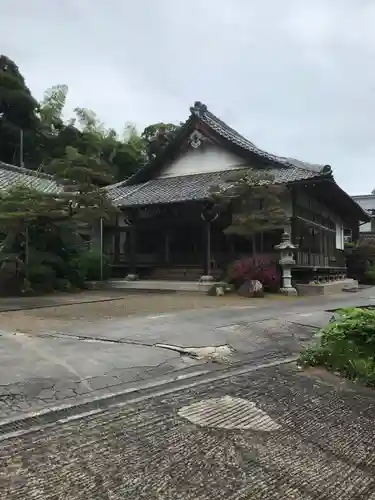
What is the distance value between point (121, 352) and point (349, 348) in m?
2.77

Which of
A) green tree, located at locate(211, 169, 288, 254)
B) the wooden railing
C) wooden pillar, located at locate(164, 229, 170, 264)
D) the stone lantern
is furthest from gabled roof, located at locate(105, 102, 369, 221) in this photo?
the wooden railing

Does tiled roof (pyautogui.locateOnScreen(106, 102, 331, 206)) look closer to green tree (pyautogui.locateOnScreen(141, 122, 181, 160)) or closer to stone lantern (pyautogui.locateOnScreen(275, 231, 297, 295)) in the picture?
stone lantern (pyautogui.locateOnScreen(275, 231, 297, 295))

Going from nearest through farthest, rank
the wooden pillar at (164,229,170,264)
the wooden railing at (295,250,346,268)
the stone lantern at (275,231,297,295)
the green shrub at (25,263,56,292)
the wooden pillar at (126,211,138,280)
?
the green shrub at (25,263,56,292) < the stone lantern at (275,231,297,295) < the wooden railing at (295,250,346,268) < the wooden pillar at (126,211,138,280) < the wooden pillar at (164,229,170,264)

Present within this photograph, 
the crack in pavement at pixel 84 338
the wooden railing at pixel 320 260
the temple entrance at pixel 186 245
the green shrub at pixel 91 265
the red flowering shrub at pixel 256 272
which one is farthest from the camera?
the temple entrance at pixel 186 245

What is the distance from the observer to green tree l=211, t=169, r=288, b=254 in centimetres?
1542

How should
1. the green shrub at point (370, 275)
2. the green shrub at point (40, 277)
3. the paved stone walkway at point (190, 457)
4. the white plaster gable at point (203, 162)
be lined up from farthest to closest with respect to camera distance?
the green shrub at point (370, 275)
the white plaster gable at point (203, 162)
the green shrub at point (40, 277)
the paved stone walkway at point (190, 457)

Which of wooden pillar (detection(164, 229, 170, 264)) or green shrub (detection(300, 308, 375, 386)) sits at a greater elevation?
wooden pillar (detection(164, 229, 170, 264))

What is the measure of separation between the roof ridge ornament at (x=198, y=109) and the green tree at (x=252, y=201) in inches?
234

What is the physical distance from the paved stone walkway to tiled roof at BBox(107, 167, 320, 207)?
13.7m

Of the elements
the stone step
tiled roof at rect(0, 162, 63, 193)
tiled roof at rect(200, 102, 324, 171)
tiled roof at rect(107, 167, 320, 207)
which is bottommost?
the stone step

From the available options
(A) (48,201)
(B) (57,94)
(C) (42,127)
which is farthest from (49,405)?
(B) (57,94)

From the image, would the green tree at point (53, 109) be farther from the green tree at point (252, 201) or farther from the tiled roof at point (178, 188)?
the green tree at point (252, 201)

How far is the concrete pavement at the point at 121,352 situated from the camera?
14.1ft

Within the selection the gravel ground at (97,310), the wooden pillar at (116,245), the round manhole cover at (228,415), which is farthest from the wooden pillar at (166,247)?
the round manhole cover at (228,415)
